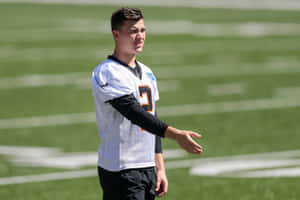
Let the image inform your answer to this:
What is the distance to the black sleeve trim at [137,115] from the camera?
183 inches

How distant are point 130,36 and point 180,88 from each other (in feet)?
38.1

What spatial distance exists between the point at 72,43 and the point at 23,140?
12.8 m

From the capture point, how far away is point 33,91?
16.2 metres

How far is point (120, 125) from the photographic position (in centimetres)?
499

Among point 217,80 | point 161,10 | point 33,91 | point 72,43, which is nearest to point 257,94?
point 217,80

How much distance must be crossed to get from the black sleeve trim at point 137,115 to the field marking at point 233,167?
14.8ft

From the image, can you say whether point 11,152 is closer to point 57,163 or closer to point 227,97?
point 57,163

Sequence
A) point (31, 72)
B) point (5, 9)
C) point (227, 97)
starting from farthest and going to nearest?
point (5, 9), point (31, 72), point (227, 97)

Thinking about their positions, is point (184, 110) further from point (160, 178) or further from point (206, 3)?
point (206, 3)

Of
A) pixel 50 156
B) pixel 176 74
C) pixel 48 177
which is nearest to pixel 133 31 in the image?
pixel 48 177

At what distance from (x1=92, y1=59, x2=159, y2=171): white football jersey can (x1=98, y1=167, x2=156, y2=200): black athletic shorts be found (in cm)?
4

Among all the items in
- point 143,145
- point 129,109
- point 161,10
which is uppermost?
point 129,109

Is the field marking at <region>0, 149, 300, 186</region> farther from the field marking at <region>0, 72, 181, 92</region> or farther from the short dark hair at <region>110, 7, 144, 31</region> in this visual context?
the field marking at <region>0, 72, 181, 92</region>

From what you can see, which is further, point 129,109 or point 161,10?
point 161,10
